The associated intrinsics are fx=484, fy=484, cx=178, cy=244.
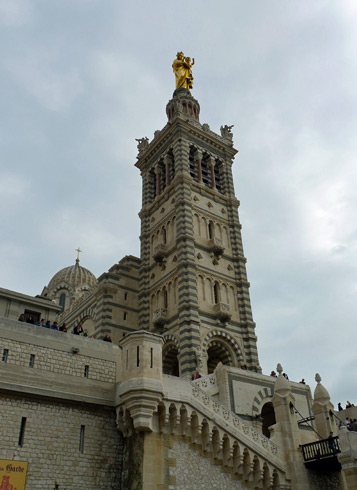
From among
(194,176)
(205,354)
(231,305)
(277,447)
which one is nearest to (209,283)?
(231,305)

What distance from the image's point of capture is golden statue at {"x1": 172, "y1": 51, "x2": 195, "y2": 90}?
5003 centimetres

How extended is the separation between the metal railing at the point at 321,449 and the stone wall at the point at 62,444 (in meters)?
8.23

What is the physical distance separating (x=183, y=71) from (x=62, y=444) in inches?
1634

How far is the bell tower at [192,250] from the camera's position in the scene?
114 feet

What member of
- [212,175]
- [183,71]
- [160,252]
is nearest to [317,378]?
[160,252]

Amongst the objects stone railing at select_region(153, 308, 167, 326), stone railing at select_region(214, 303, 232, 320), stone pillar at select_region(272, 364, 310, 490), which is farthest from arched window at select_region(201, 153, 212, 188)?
stone pillar at select_region(272, 364, 310, 490)

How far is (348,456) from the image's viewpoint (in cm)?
1923

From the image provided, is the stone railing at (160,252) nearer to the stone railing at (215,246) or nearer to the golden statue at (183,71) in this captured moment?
the stone railing at (215,246)

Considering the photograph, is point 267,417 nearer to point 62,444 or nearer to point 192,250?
point 192,250

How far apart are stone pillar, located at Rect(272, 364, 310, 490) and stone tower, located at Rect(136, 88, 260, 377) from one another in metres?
9.42

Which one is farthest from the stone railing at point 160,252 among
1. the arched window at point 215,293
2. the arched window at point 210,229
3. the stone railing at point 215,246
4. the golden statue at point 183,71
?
the golden statue at point 183,71

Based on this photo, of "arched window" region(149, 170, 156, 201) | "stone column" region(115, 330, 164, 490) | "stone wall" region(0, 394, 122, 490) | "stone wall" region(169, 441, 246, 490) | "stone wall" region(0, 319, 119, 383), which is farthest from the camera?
"arched window" region(149, 170, 156, 201)

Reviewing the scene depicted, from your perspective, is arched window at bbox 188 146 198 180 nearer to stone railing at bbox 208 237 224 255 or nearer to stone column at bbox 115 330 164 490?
stone railing at bbox 208 237 224 255

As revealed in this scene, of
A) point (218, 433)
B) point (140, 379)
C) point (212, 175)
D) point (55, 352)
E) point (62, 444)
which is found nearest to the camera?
point (62, 444)
